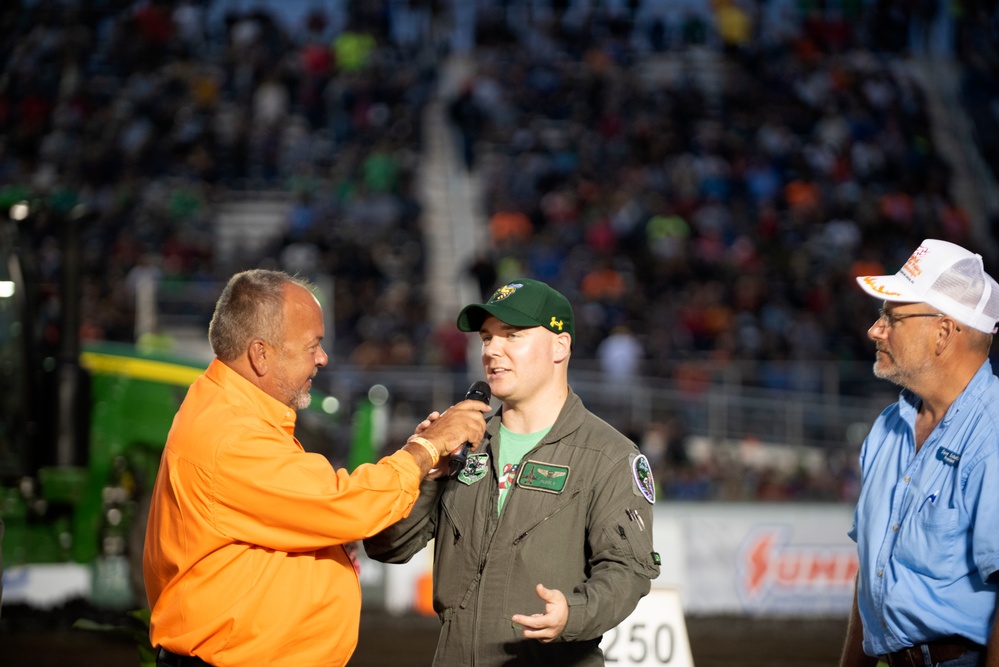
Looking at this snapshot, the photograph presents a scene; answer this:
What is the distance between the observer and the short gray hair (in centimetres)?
370

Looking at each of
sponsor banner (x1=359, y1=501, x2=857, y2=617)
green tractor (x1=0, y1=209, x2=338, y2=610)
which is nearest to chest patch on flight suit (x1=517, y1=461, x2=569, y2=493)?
green tractor (x1=0, y1=209, x2=338, y2=610)

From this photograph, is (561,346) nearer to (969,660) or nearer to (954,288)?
(954,288)

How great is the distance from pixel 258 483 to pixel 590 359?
12.9 meters

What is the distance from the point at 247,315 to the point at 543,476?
3.48 feet

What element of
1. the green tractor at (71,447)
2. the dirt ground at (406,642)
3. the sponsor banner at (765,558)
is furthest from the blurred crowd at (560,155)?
Answer: the green tractor at (71,447)

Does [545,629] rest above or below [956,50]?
below

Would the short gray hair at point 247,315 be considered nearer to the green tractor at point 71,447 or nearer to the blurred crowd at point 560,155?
the green tractor at point 71,447

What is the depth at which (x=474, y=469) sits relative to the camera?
12.7 feet

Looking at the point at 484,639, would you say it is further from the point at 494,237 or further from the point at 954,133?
the point at 954,133

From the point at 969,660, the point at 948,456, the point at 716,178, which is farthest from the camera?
the point at 716,178

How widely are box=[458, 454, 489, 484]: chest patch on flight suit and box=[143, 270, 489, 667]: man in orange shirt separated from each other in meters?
0.14

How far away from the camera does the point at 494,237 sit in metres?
18.8

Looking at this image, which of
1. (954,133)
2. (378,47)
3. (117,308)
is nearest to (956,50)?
(954,133)

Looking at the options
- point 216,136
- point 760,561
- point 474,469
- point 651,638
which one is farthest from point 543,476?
point 216,136
